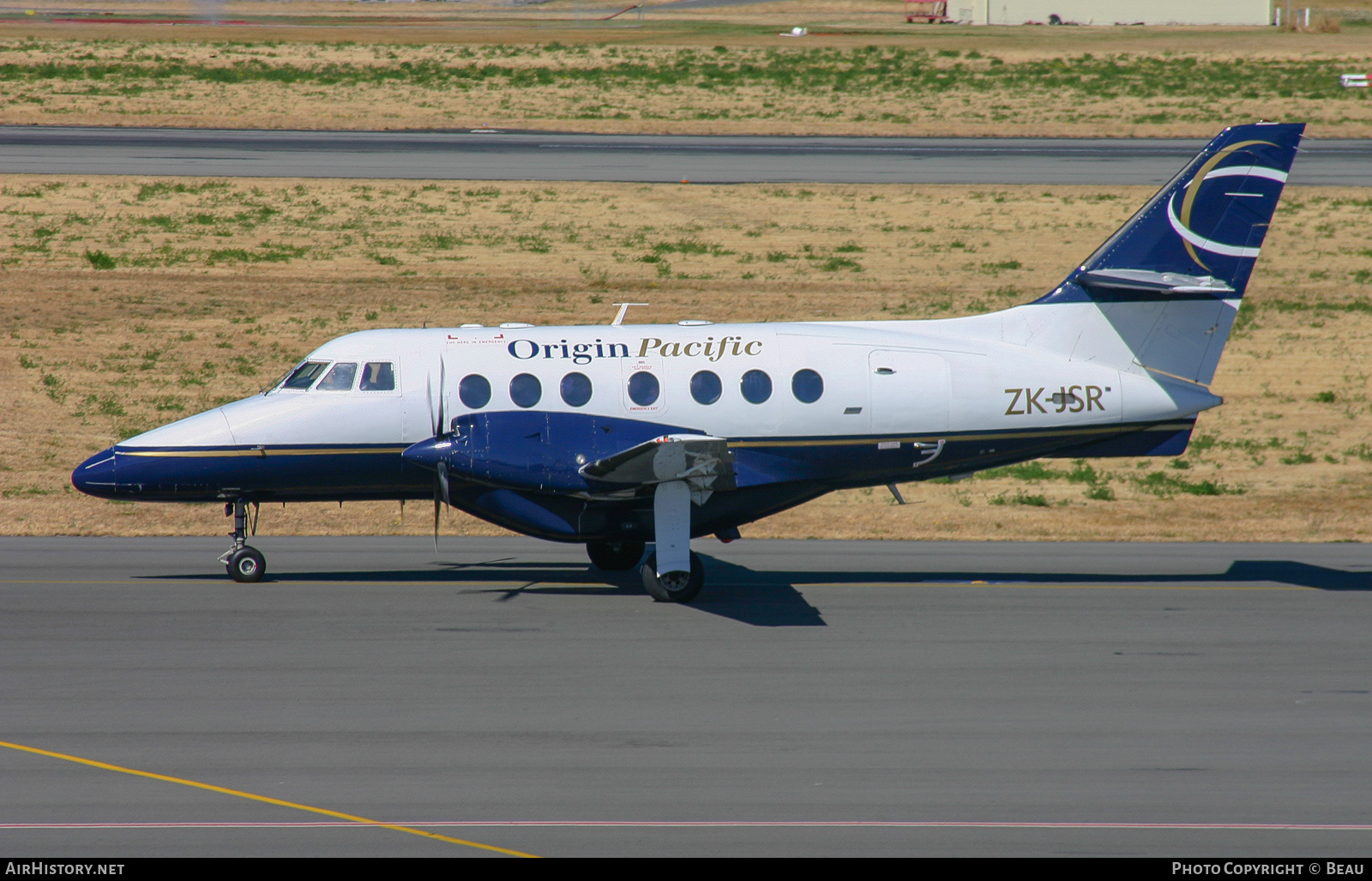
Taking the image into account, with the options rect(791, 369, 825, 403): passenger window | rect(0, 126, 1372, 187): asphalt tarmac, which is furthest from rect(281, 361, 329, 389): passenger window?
rect(0, 126, 1372, 187): asphalt tarmac

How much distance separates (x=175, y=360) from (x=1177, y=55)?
5793cm

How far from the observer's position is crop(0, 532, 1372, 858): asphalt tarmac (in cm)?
944

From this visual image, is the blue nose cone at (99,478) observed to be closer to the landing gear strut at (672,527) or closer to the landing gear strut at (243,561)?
the landing gear strut at (243,561)

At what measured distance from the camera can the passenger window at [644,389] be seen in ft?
53.4

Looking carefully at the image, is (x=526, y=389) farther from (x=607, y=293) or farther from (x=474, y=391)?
(x=607, y=293)

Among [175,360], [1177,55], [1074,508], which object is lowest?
[1074,508]

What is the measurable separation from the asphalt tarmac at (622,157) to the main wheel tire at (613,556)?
77.1ft

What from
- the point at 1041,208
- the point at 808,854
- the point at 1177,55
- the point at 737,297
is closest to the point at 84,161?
the point at 737,297

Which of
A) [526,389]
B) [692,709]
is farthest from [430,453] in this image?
[692,709]

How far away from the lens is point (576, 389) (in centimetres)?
1619

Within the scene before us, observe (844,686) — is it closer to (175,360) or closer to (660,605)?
(660,605)

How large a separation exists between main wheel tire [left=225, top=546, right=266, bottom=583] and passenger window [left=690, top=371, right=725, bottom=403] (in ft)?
19.3

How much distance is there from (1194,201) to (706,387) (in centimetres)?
679
